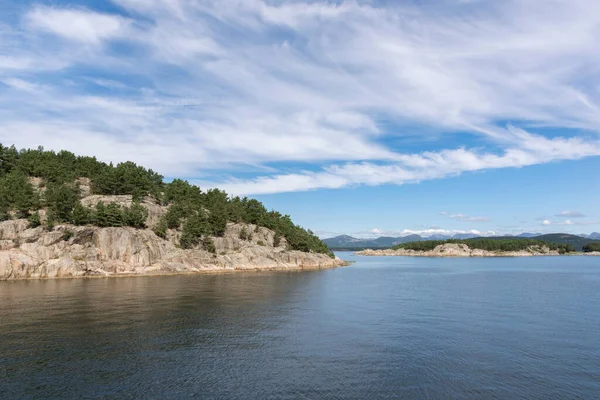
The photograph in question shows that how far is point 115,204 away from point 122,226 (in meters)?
7.91

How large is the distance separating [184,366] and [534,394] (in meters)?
27.5

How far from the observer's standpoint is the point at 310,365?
33344mm

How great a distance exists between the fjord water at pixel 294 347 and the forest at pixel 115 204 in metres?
49.7

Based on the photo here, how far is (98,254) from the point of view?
360ft

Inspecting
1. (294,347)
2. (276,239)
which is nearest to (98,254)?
(276,239)

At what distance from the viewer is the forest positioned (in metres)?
114

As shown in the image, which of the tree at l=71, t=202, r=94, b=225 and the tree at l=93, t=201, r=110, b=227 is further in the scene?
the tree at l=93, t=201, r=110, b=227

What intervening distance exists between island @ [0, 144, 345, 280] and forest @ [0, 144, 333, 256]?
31cm

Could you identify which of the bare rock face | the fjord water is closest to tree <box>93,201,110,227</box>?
the bare rock face

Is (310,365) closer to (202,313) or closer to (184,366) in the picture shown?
(184,366)

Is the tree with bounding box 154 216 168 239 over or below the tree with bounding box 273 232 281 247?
over

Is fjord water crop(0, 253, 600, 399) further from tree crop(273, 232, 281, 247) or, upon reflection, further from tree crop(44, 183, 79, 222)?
tree crop(273, 232, 281, 247)

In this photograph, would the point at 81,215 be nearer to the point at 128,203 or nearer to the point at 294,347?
the point at 128,203

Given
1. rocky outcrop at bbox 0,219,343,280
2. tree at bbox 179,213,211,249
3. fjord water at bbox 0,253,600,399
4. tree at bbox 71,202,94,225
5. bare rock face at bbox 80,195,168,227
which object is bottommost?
fjord water at bbox 0,253,600,399
